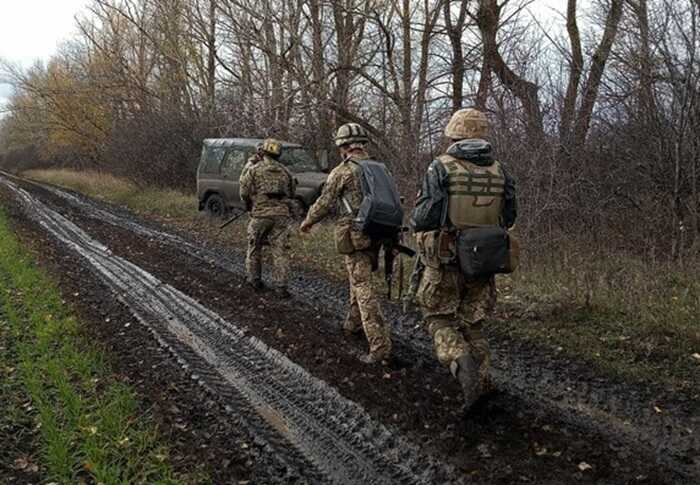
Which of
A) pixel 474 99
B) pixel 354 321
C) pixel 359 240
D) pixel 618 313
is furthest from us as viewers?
pixel 474 99

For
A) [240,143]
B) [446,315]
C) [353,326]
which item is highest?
[240,143]

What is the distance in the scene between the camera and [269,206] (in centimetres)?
819

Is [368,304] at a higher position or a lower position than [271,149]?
lower

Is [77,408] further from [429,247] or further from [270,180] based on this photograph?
[270,180]

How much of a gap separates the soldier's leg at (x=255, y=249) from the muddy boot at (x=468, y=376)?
14.7ft

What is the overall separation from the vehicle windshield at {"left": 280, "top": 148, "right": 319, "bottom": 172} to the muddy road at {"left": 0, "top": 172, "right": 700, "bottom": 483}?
643 cm

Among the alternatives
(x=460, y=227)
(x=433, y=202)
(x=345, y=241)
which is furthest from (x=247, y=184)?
(x=460, y=227)

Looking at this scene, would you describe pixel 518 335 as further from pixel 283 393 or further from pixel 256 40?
pixel 256 40

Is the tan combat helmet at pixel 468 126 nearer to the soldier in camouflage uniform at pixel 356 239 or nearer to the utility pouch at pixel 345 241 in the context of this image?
the soldier in camouflage uniform at pixel 356 239

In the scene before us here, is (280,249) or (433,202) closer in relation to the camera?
(433,202)

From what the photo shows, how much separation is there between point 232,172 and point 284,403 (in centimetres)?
1123

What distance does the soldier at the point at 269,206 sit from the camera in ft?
26.4

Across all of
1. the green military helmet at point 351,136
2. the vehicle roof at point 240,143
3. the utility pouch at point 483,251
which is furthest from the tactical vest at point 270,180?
the vehicle roof at point 240,143

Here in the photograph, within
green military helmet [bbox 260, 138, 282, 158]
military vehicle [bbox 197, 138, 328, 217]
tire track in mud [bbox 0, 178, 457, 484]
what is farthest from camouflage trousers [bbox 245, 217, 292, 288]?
military vehicle [bbox 197, 138, 328, 217]
